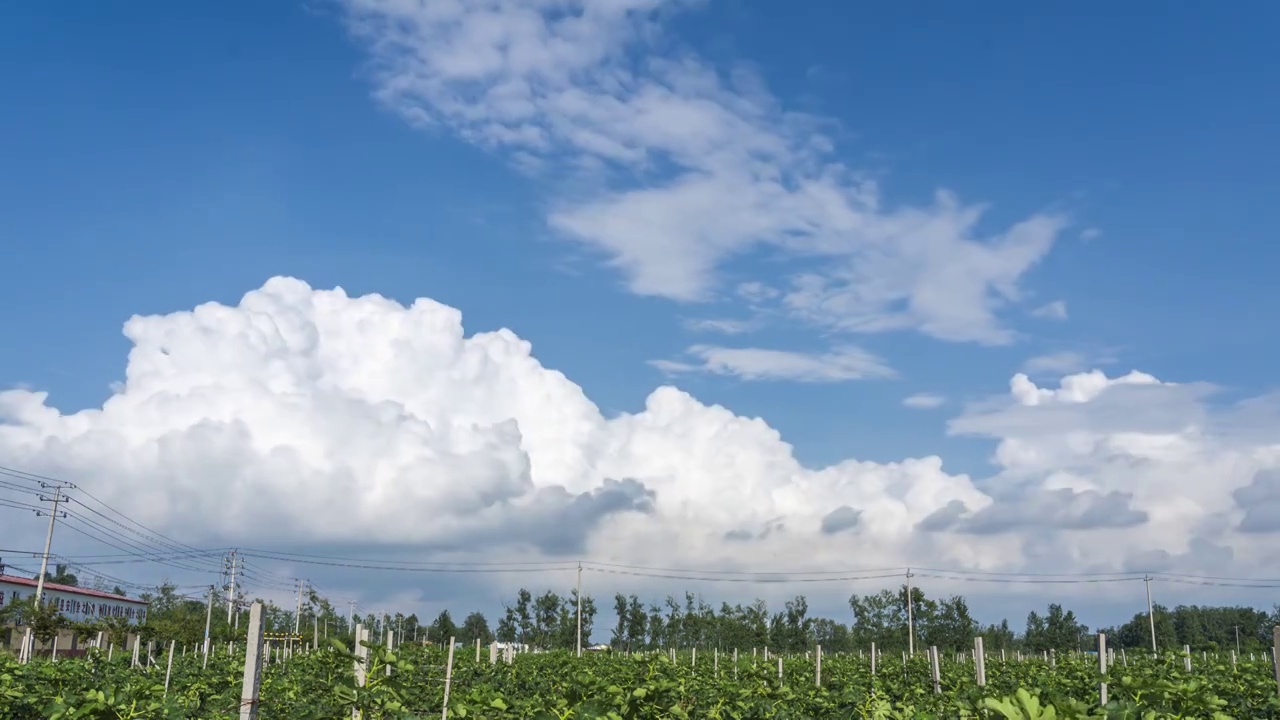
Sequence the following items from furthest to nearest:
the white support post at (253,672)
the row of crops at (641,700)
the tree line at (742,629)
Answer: the tree line at (742,629)
the white support post at (253,672)
the row of crops at (641,700)

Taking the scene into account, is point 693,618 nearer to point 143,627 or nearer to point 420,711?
point 143,627

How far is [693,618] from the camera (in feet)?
264

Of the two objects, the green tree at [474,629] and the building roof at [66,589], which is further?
the green tree at [474,629]

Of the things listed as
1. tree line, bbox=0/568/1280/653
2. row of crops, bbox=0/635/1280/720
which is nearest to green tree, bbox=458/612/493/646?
tree line, bbox=0/568/1280/653

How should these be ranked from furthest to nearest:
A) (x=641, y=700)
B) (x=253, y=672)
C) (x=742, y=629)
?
(x=742, y=629)
(x=253, y=672)
(x=641, y=700)

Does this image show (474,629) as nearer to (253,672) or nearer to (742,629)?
(742,629)

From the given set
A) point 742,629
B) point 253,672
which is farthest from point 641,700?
point 742,629

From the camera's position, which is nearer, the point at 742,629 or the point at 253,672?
the point at 253,672

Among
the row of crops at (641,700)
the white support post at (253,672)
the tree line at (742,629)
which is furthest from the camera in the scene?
the tree line at (742,629)

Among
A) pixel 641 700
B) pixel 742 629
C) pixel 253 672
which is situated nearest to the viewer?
pixel 641 700

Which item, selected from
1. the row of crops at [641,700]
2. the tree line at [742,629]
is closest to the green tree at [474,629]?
the tree line at [742,629]

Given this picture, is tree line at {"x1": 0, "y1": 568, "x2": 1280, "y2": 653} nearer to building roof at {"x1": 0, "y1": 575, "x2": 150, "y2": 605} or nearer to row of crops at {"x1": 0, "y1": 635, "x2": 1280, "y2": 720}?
building roof at {"x1": 0, "y1": 575, "x2": 150, "y2": 605}

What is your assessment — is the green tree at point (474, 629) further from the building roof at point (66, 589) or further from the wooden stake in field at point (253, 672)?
the wooden stake in field at point (253, 672)

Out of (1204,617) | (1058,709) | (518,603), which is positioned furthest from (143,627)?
(1204,617)
